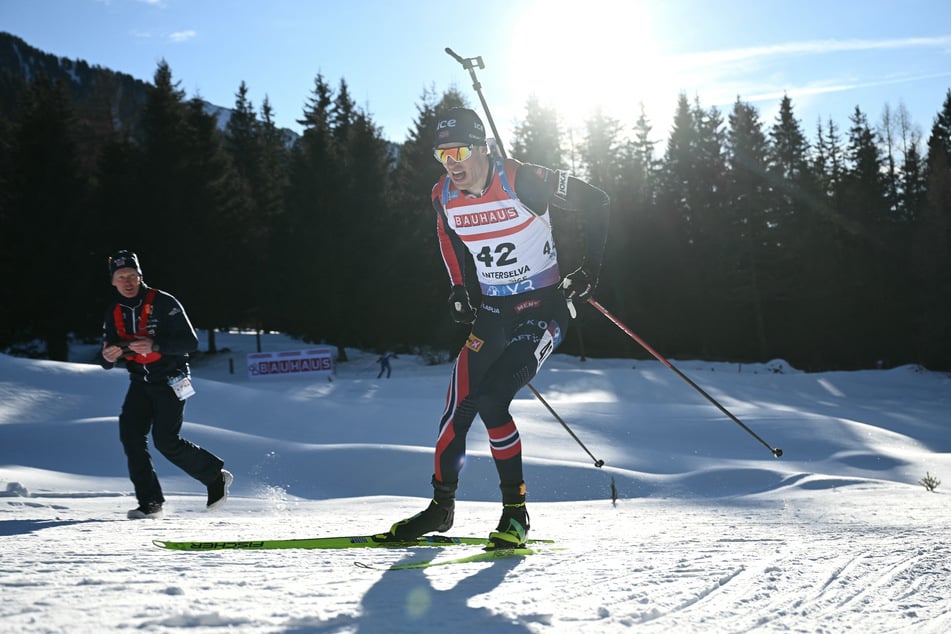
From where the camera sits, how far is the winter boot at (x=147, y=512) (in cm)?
533

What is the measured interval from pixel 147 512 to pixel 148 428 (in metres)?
0.62

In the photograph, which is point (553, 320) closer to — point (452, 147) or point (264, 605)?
point (452, 147)

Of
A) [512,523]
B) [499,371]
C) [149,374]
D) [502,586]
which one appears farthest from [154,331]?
[502,586]

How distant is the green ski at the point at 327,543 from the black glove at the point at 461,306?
122cm

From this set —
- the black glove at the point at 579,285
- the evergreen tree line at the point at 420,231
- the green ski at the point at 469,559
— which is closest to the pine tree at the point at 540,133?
the evergreen tree line at the point at 420,231

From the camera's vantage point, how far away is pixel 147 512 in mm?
5418

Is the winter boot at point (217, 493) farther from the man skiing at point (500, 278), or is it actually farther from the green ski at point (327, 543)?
the man skiing at point (500, 278)

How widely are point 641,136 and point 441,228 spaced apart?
145 ft

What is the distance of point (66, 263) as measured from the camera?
89.0ft

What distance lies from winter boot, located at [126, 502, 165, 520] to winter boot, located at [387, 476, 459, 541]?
7.36 ft

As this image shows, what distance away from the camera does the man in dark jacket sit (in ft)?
18.1

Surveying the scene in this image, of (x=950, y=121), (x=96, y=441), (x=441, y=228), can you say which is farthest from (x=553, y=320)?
(x=950, y=121)

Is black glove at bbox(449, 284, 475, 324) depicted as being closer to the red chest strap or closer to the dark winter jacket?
the dark winter jacket

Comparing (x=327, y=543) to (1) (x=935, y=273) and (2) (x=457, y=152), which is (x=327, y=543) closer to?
(2) (x=457, y=152)
